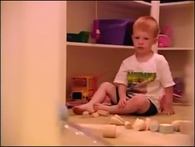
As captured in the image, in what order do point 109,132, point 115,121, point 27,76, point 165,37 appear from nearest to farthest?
1. point 27,76
2. point 109,132
3. point 115,121
4. point 165,37

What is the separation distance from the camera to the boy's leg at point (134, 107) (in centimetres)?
95

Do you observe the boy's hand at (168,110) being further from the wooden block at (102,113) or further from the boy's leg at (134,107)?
the wooden block at (102,113)

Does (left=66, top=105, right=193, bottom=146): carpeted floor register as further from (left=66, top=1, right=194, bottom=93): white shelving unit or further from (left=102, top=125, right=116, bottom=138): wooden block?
(left=66, top=1, right=194, bottom=93): white shelving unit

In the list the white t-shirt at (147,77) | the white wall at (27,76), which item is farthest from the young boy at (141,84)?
the white wall at (27,76)

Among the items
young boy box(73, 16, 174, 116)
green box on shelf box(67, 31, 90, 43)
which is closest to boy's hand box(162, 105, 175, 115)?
young boy box(73, 16, 174, 116)

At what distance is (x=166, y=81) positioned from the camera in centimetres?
98

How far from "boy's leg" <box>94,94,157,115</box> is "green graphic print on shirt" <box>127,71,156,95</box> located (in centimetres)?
2

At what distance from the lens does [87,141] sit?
707 mm

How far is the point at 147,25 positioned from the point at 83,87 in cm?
26

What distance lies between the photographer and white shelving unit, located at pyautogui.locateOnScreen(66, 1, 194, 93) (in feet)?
3.30

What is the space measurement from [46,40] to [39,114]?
0.13 m

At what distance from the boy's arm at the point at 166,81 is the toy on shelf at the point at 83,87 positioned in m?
0.17

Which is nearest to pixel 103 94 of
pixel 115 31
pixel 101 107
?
pixel 101 107

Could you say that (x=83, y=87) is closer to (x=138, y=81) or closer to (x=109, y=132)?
(x=138, y=81)
